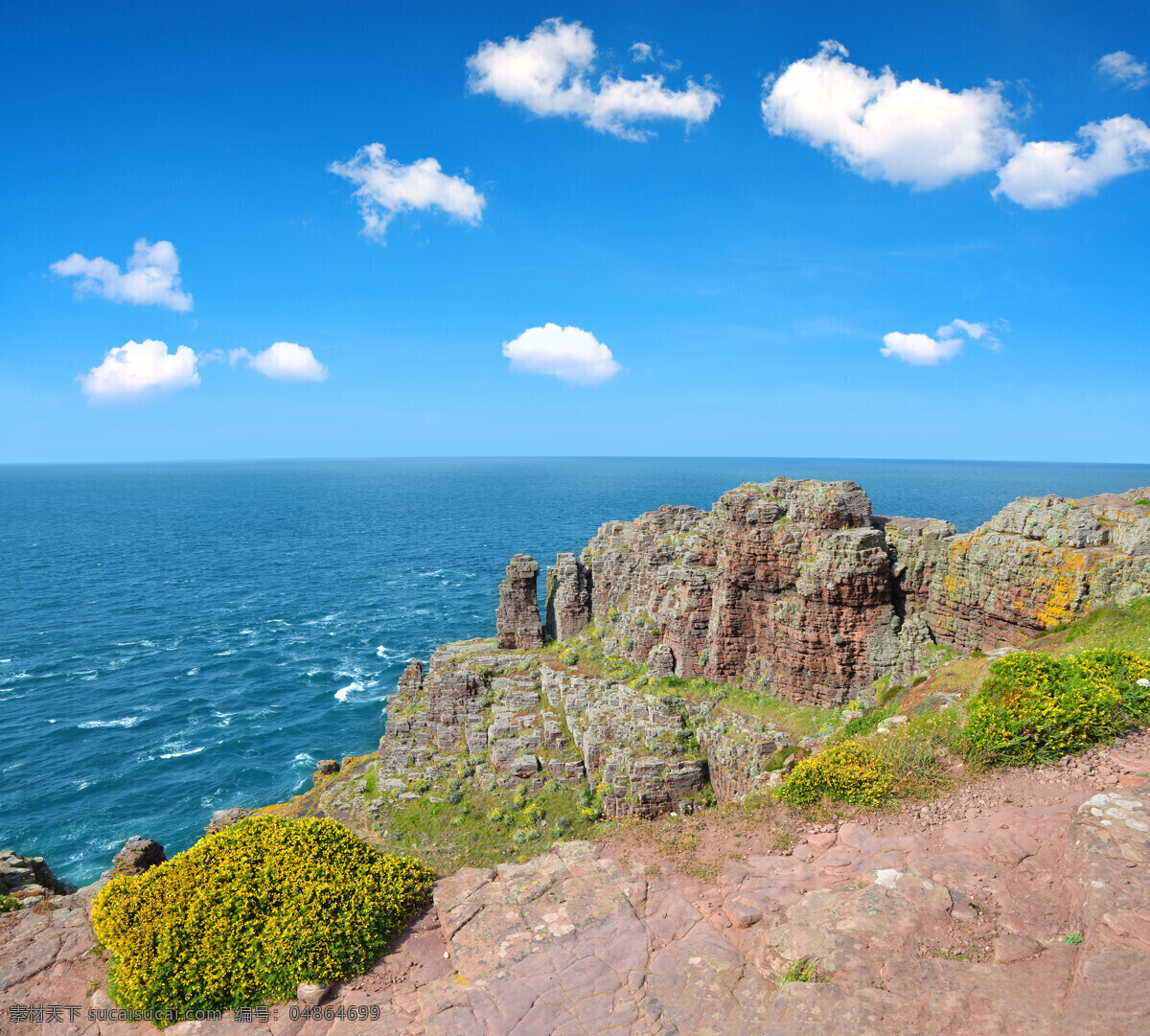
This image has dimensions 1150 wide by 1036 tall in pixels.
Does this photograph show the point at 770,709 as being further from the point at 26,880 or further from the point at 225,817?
the point at 26,880

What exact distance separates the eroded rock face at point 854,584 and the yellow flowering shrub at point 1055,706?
37.5 ft

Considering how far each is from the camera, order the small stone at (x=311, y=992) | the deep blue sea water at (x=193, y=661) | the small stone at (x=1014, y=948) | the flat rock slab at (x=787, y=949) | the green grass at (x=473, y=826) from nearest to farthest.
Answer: the flat rock slab at (x=787, y=949) < the small stone at (x=1014, y=948) < the small stone at (x=311, y=992) < the green grass at (x=473, y=826) < the deep blue sea water at (x=193, y=661)

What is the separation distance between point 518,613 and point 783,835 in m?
A: 38.6

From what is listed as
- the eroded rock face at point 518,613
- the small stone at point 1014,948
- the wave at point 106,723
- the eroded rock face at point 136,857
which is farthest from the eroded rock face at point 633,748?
the wave at point 106,723

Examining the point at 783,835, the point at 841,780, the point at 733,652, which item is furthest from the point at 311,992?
the point at 733,652

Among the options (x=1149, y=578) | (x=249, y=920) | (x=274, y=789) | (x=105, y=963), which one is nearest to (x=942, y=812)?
(x=249, y=920)

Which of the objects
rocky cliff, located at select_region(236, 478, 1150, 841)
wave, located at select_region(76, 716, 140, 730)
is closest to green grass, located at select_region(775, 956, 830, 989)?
rocky cliff, located at select_region(236, 478, 1150, 841)

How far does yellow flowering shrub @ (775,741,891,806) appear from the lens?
1628cm

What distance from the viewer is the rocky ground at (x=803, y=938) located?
984cm

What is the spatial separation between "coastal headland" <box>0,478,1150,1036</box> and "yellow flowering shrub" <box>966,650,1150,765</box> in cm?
53

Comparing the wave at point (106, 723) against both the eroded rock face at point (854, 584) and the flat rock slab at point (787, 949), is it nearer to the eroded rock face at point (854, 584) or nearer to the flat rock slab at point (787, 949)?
the eroded rock face at point (854, 584)

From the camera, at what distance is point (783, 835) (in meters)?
15.7

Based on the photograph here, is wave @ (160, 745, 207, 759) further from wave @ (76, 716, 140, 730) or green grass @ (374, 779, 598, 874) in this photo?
green grass @ (374, 779, 598, 874)

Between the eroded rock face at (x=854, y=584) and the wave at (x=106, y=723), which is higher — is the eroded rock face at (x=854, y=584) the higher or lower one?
the higher one
